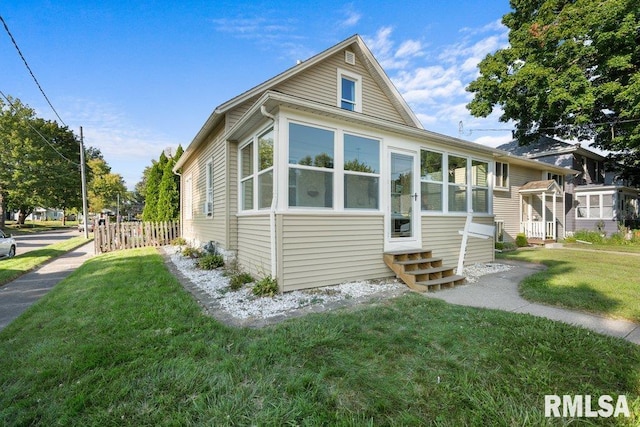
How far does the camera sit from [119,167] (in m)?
39.8

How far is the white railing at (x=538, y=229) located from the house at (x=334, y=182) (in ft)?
23.7

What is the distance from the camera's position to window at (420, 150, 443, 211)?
6770mm

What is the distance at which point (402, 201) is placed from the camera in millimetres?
6402

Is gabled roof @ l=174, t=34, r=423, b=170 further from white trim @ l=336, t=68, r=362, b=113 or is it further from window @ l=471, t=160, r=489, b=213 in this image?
window @ l=471, t=160, r=489, b=213

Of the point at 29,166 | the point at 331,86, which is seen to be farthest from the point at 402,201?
the point at 29,166

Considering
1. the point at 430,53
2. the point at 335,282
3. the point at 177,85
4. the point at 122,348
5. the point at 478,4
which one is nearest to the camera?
the point at 122,348

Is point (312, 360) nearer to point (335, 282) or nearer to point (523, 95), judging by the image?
point (335, 282)

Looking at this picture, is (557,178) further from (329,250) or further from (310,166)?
(310,166)

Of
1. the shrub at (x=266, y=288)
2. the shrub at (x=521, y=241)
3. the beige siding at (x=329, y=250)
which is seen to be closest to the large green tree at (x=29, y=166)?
the shrub at (x=266, y=288)

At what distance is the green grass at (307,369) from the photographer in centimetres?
193

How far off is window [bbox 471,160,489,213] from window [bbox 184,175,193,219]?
10.0 metres

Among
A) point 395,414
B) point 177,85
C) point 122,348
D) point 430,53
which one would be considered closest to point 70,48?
point 177,85

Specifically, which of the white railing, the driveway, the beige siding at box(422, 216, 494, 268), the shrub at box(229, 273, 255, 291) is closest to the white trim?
the beige siding at box(422, 216, 494, 268)

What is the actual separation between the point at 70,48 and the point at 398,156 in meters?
9.71
